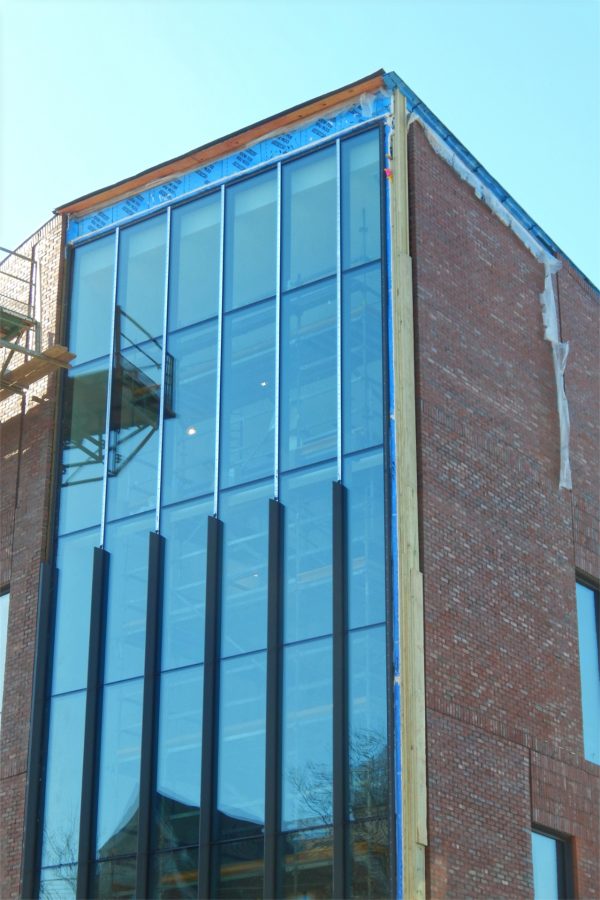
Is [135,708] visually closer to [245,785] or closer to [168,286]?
[245,785]

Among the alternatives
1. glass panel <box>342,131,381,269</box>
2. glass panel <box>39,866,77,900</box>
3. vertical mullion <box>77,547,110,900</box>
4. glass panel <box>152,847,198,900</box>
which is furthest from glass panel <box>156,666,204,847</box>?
glass panel <box>342,131,381,269</box>

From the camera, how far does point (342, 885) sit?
2014cm

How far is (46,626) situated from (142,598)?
220 centimetres

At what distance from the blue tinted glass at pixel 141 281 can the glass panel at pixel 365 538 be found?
5636 millimetres

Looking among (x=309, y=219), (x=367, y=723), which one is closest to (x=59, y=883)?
(x=367, y=723)

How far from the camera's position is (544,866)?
2289 centimetres

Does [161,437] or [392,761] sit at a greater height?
[161,437]

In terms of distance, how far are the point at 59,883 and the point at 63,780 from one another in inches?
65.6

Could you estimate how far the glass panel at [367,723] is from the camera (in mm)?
20547

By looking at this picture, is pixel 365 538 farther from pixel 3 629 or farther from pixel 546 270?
pixel 546 270

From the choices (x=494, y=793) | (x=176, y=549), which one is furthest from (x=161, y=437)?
(x=494, y=793)

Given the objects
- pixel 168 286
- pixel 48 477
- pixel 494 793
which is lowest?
pixel 494 793

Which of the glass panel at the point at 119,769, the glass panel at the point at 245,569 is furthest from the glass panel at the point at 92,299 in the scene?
the glass panel at the point at 119,769

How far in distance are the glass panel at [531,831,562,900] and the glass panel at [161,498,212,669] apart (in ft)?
19.9
